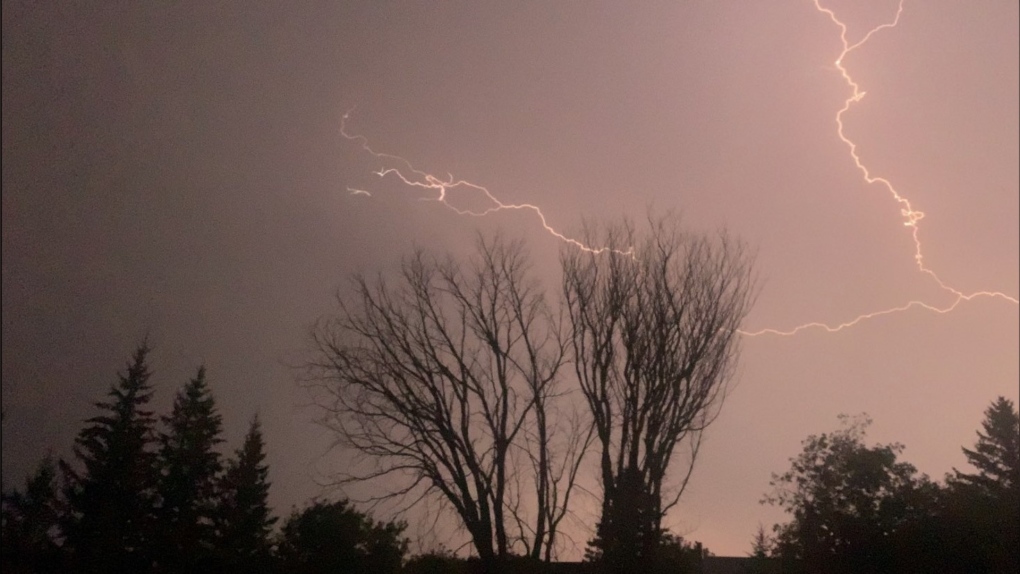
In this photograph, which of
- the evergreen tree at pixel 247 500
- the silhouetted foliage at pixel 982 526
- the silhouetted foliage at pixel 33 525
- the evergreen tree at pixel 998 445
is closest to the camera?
the silhouetted foliage at pixel 982 526

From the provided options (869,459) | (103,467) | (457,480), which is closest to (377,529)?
(457,480)

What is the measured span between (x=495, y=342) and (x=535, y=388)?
1.34 metres

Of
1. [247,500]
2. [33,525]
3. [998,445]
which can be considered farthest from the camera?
[998,445]

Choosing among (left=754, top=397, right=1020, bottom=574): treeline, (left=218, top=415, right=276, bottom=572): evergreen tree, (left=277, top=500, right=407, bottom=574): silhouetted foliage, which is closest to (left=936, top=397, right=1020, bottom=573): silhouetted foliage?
(left=754, top=397, right=1020, bottom=574): treeline

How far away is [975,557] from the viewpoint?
10.9 metres

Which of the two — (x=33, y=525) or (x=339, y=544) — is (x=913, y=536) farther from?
(x=33, y=525)

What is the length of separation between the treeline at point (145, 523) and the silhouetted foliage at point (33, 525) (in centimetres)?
2

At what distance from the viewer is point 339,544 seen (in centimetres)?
1473

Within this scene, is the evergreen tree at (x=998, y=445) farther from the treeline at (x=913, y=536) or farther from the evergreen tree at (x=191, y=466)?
the evergreen tree at (x=191, y=466)

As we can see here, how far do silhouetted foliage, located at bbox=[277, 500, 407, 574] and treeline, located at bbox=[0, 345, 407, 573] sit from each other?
Answer: 2 centimetres

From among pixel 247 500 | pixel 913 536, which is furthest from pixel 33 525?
pixel 913 536

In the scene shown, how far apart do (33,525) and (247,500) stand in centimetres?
455

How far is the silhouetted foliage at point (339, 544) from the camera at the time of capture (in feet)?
47.0

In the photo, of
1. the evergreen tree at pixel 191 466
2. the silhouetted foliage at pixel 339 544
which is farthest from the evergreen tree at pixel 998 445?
the evergreen tree at pixel 191 466
